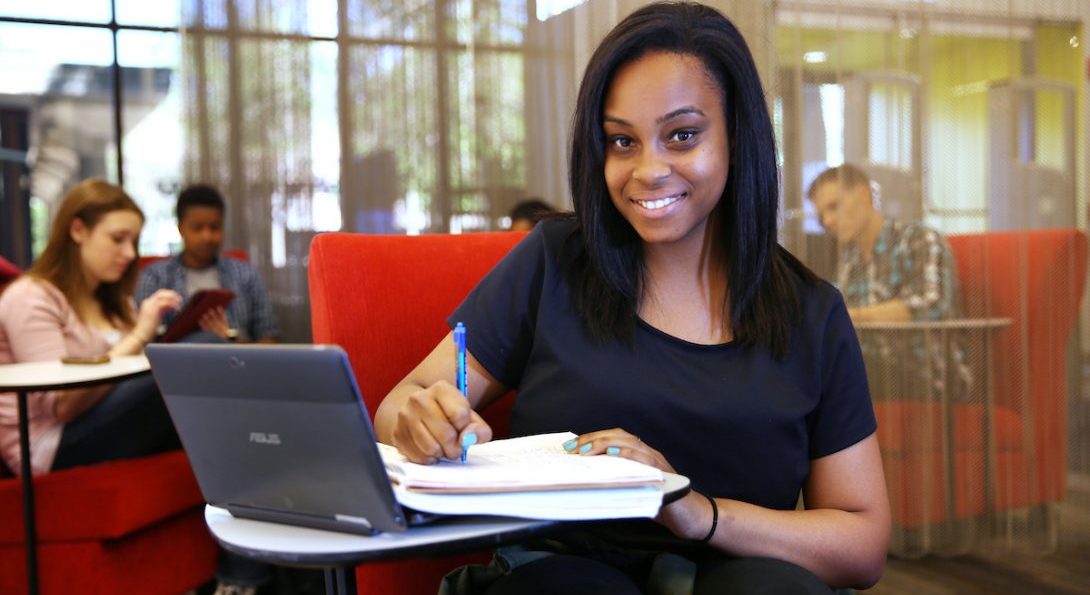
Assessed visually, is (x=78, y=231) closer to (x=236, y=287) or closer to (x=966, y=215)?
(x=236, y=287)

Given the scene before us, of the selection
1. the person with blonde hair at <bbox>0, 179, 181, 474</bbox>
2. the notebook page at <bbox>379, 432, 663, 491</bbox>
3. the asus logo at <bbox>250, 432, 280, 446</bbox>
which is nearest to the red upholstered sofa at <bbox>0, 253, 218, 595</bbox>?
the person with blonde hair at <bbox>0, 179, 181, 474</bbox>

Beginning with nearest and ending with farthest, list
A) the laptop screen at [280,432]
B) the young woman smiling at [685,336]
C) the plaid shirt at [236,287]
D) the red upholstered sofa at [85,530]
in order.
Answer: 1. the laptop screen at [280,432]
2. the young woman smiling at [685,336]
3. the red upholstered sofa at [85,530]
4. the plaid shirt at [236,287]

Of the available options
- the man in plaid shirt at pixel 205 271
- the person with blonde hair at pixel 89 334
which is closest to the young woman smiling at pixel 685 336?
the person with blonde hair at pixel 89 334

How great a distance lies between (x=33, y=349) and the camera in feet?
9.80

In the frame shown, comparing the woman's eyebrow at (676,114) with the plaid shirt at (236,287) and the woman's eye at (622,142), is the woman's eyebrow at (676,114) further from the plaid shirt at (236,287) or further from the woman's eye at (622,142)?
the plaid shirt at (236,287)

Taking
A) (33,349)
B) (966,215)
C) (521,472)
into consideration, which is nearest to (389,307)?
(521,472)

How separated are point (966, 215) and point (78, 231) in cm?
267

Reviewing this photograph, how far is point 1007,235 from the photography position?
2971 millimetres

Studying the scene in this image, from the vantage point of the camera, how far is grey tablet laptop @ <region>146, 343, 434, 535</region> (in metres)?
0.91

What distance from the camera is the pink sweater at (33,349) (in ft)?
9.61

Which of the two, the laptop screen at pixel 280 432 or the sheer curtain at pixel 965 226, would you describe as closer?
the laptop screen at pixel 280 432

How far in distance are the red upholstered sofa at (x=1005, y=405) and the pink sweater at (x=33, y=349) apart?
2347mm

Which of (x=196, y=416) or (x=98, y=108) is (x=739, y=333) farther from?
(x=98, y=108)

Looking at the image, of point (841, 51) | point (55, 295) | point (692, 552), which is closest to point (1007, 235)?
point (841, 51)
